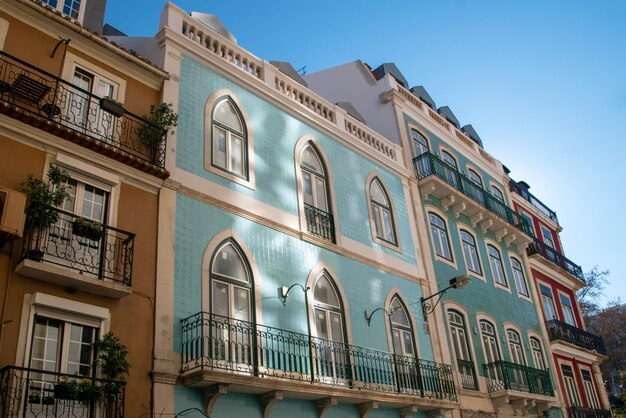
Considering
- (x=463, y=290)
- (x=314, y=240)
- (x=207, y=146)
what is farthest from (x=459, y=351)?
(x=207, y=146)

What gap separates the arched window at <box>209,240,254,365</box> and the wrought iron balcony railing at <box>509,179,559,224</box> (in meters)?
18.5

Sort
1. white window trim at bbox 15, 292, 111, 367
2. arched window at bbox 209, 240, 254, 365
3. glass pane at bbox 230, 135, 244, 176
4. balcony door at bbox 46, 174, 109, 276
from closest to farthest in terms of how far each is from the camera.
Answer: white window trim at bbox 15, 292, 111, 367
balcony door at bbox 46, 174, 109, 276
arched window at bbox 209, 240, 254, 365
glass pane at bbox 230, 135, 244, 176

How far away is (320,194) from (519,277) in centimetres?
1147

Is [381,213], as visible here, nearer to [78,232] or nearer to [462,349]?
[462,349]

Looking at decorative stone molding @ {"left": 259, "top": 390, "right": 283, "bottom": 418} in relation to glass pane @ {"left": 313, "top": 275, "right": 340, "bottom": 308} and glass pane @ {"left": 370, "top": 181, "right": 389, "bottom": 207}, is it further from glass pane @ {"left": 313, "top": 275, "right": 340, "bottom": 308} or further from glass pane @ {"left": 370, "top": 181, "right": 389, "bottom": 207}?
glass pane @ {"left": 370, "top": 181, "right": 389, "bottom": 207}

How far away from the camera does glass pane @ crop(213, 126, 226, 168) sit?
13.5 m

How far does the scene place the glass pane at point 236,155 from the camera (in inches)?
544

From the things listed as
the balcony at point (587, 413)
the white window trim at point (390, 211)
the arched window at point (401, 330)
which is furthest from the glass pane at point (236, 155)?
the balcony at point (587, 413)

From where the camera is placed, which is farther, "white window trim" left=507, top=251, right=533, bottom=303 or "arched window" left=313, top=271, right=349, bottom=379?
"white window trim" left=507, top=251, right=533, bottom=303

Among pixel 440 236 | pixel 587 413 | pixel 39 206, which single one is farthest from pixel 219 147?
pixel 587 413

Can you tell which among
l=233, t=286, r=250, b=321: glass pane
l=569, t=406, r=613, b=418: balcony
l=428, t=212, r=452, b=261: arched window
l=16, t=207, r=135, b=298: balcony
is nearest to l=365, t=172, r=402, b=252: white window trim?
l=428, t=212, r=452, b=261: arched window

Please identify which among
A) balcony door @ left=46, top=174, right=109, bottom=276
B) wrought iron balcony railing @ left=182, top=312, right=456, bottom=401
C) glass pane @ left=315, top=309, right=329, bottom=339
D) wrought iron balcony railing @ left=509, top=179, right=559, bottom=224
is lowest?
wrought iron balcony railing @ left=182, top=312, right=456, bottom=401

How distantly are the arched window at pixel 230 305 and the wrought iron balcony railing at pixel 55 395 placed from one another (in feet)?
6.55

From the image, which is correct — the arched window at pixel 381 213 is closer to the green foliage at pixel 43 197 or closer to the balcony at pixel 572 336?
the green foliage at pixel 43 197
